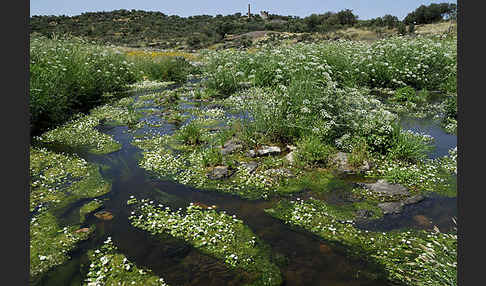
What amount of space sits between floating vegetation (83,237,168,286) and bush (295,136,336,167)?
4.36 m

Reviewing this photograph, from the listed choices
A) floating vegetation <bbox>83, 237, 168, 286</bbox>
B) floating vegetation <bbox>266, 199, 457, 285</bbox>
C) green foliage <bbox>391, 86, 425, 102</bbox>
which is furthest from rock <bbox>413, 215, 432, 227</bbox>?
green foliage <bbox>391, 86, 425, 102</bbox>

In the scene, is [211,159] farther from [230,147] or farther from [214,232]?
[214,232]

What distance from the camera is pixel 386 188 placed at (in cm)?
607

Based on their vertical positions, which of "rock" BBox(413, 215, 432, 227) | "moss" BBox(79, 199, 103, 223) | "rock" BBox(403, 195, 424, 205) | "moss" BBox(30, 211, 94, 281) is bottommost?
"moss" BBox(30, 211, 94, 281)

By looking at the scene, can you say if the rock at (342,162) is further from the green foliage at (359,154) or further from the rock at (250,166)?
the rock at (250,166)

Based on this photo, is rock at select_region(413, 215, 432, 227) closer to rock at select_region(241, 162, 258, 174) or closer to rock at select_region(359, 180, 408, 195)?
rock at select_region(359, 180, 408, 195)

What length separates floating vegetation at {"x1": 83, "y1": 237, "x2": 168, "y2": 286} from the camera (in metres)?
Answer: 3.89

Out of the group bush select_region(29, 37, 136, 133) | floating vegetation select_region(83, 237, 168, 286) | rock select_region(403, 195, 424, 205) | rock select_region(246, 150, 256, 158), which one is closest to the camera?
floating vegetation select_region(83, 237, 168, 286)

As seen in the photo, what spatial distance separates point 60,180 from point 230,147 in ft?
14.0

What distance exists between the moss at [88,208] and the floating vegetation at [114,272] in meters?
A: 1.20

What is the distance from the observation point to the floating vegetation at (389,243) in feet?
12.1

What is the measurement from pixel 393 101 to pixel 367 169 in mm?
8023

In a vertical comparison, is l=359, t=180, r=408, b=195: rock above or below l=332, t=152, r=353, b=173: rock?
below

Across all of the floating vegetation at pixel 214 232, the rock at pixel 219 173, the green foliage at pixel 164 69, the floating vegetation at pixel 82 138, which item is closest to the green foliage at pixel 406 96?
the rock at pixel 219 173
